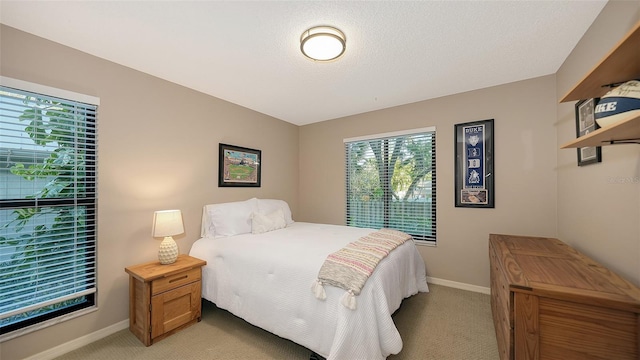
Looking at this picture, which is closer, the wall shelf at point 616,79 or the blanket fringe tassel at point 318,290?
the wall shelf at point 616,79

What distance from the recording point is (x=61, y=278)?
2033 mm

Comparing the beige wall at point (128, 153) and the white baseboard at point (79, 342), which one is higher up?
the beige wall at point (128, 153)

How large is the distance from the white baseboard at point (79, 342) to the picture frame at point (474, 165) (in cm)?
393

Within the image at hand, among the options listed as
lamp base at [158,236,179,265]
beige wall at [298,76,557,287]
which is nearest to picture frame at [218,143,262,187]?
lamp base at [158,236,179,265]

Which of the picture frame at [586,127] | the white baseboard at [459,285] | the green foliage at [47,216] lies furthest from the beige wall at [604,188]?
the green foliage at [47,216]

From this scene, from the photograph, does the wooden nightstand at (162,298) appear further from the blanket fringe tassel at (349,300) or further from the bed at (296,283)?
the blanket fringe tassel at (349,300)

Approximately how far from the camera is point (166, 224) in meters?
2.35

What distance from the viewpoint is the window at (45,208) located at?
180 cm

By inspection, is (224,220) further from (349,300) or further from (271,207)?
(349,300)

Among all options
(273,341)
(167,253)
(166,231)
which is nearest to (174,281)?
(167,253)

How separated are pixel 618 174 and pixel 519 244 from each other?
87 centimetres

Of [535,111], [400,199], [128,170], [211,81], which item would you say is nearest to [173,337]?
[128,170]

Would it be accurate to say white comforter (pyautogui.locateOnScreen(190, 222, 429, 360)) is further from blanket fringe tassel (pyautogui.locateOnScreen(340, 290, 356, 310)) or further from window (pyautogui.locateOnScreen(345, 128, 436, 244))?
window (pyautogui.locateOnScreen(345, 128, 436, 244))

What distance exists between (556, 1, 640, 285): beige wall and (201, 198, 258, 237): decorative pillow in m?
3.21
